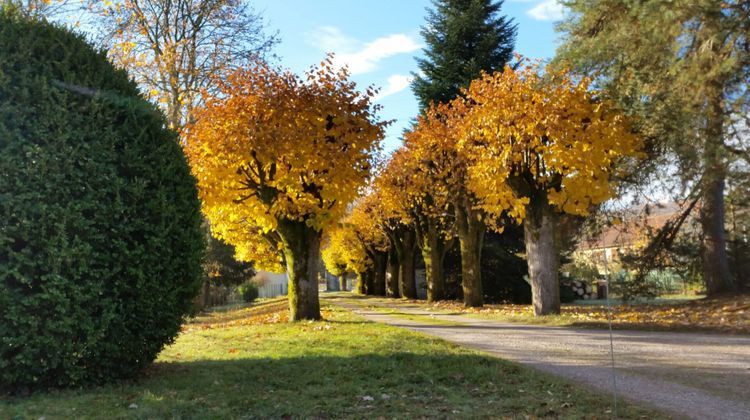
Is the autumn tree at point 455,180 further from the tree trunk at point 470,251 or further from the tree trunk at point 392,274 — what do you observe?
the tree trunk at point 392,274

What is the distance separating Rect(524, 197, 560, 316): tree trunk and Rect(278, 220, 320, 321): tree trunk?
5.60 m

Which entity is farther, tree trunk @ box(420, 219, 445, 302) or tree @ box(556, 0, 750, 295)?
tree trunk @ box(420, 219, 445, 302)

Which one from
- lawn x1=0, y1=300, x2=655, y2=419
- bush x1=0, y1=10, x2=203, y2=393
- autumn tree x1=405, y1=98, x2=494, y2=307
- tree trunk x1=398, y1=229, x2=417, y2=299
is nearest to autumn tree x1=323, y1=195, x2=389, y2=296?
tree trunk x1=398, y1=229, x2=417, y2=299

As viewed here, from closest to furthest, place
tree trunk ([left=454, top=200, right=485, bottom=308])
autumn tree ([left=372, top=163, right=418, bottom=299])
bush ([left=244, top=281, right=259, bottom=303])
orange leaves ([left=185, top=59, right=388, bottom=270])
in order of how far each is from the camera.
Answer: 1. orange leaves ([left=185, top=59, right=388, bottom=270])
2. tree trunk ([left=454, top=200, right=485, bottom=308])
3. autumn tree ([left=372, top=163, right=418, bottom=299])
4. bush ([left=244, top=281, right=259, bottom=303])

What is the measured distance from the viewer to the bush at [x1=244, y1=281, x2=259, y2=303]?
44.2m

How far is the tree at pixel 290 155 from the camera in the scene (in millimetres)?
12227

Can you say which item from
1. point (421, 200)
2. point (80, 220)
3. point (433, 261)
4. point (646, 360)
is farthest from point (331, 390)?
point (433, 261)

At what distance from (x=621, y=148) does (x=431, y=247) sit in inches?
540

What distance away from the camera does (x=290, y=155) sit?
12164mm

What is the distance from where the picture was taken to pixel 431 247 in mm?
25594

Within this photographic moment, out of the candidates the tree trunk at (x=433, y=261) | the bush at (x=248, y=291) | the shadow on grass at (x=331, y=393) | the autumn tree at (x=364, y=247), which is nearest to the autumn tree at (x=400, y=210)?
the tree trunk at (x=433, y=261)

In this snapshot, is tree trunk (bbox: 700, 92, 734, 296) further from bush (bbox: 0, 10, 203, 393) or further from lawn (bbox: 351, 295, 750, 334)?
bush (bbox: 0, 10, 203, 393)

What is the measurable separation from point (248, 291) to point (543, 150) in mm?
35234

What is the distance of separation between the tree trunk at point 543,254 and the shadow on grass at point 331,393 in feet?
24.0
